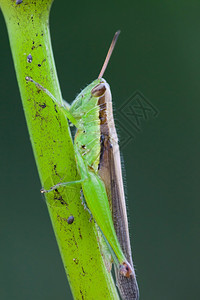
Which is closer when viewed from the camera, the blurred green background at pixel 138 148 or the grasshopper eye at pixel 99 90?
the grasshopper eye at pixel 99 90

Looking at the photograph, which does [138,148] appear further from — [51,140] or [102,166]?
[51,140]

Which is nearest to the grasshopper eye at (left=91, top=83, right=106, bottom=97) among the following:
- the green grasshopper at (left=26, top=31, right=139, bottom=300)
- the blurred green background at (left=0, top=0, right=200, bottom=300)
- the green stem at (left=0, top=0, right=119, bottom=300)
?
the green grasshopper at (left=26, top=31, right=139, bottom=300)

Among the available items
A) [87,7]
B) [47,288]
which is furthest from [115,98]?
[47,288]

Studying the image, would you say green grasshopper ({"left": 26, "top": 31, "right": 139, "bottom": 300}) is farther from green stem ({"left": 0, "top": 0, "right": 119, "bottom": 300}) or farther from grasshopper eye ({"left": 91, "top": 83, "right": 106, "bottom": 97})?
green stem ({"left": 0, "top": 0, "right": 119, "bottom": 300})

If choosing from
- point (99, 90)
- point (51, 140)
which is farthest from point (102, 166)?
point (51, 140)

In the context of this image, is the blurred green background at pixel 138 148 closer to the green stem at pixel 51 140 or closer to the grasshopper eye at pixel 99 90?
the grasshopper eye at pixel 99 90

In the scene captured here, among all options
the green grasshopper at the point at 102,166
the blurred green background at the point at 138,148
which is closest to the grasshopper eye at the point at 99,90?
the green grasshopper at the point at 102,166

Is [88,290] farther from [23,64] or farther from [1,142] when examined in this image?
[1,142]
